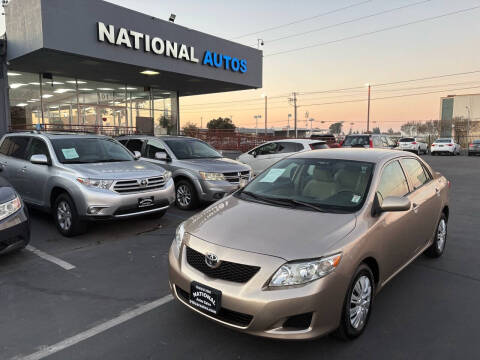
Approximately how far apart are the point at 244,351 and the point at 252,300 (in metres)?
0.60

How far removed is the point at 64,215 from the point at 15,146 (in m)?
2.47

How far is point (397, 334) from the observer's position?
311 cm

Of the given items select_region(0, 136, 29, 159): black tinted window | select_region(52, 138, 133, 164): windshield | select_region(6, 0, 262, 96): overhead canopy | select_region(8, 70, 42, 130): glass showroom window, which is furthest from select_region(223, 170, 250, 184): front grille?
select_region(8, 70, 42, 130): glass showroom window

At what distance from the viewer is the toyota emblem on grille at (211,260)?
2.78m

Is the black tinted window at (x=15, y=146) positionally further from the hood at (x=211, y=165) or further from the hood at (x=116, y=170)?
the hood at (x=211, y=165)

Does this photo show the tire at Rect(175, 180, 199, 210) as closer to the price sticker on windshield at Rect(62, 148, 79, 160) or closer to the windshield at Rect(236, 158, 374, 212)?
the price sticker on windshield at Rect(62, 148, 79, 160)

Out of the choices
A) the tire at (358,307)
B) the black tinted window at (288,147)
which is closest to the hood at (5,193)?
the tire at (358,307)

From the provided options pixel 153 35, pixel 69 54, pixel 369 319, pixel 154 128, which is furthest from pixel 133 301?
pixel 154 128

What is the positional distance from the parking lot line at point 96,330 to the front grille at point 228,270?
1.00 meters

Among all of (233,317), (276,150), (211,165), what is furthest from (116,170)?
(276,150)

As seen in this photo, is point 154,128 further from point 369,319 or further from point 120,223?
point 369,319

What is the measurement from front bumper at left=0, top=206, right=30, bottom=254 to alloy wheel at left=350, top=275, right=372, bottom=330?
4023 mm

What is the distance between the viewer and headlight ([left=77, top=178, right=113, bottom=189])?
18.7ft

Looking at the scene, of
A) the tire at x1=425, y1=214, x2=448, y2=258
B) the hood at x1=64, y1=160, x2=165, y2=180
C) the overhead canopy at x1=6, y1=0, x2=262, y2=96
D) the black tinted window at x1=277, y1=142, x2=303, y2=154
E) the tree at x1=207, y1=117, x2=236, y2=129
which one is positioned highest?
the overhead canopy at x1=6, y1=0, x2=262, y2=96
